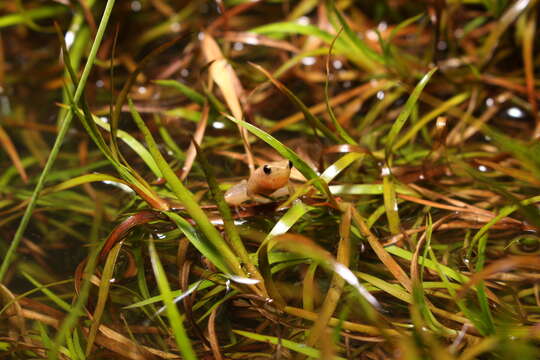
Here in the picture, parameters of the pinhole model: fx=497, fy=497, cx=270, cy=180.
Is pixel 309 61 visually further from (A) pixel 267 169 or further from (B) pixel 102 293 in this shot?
(B) pixel 102 293

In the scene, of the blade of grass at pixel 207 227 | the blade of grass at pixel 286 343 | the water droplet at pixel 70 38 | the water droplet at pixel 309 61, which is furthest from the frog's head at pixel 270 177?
the water droplet at pixel 70 38

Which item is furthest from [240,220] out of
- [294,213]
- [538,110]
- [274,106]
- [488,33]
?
[488,33]

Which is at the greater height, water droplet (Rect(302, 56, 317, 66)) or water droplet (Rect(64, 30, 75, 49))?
water droplet (Rect(302, 56, 317, 66))

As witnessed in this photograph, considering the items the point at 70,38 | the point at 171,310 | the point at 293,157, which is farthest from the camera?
the point at 70,38

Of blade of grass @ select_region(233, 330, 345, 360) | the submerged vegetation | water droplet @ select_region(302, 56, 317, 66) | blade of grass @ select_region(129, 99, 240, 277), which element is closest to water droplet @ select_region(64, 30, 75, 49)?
the submerged vegetation

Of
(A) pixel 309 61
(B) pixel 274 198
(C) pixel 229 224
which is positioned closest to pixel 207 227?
(C) pixel 229 224

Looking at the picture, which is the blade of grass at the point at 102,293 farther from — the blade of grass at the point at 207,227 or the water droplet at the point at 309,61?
the water droplet at the point at 309,61

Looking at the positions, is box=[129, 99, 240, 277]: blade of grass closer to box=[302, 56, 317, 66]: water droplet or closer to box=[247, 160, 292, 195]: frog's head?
box=[247, 160, 292, 195]: frog's head
